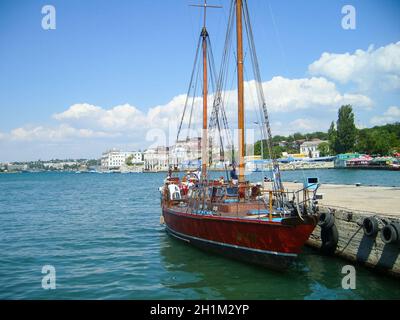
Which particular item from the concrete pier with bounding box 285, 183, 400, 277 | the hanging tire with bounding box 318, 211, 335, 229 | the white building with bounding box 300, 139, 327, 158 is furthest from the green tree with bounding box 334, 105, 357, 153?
the hanging tire with bounding box 318, 211, 335, 229

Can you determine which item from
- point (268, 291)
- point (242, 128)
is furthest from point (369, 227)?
point (242, 128)

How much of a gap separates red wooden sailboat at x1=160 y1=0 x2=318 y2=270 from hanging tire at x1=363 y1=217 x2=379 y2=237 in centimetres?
171

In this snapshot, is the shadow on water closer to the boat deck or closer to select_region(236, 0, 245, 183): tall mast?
the boat deck

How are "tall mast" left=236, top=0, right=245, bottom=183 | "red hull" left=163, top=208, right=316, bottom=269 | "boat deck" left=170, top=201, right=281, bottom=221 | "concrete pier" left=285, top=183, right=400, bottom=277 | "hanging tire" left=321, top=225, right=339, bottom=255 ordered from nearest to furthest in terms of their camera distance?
"concrete pier" left=285, top=183, right=400, bottom=277 < "red hull" left=163, top=208, right=316, bottom=269 < "boat deck" left=170, top=201, right=281, bottom=221 < "hanging tire" left=321, top=225, right=339, bottom=255 < "tall mast" left=236, top=0, right=245, bottom=183

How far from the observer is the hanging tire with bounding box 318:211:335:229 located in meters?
16.0

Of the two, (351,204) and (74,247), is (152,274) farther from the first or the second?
(351,204)

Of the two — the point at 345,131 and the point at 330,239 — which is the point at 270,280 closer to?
the point at 330,239

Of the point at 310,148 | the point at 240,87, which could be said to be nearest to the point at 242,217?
the point at 240,87

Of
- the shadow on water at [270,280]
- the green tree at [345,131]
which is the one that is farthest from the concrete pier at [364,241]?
the green tree at [345,131]

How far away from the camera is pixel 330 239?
16.0m

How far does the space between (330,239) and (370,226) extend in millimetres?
2545

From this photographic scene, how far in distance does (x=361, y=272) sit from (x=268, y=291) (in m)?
3.50
